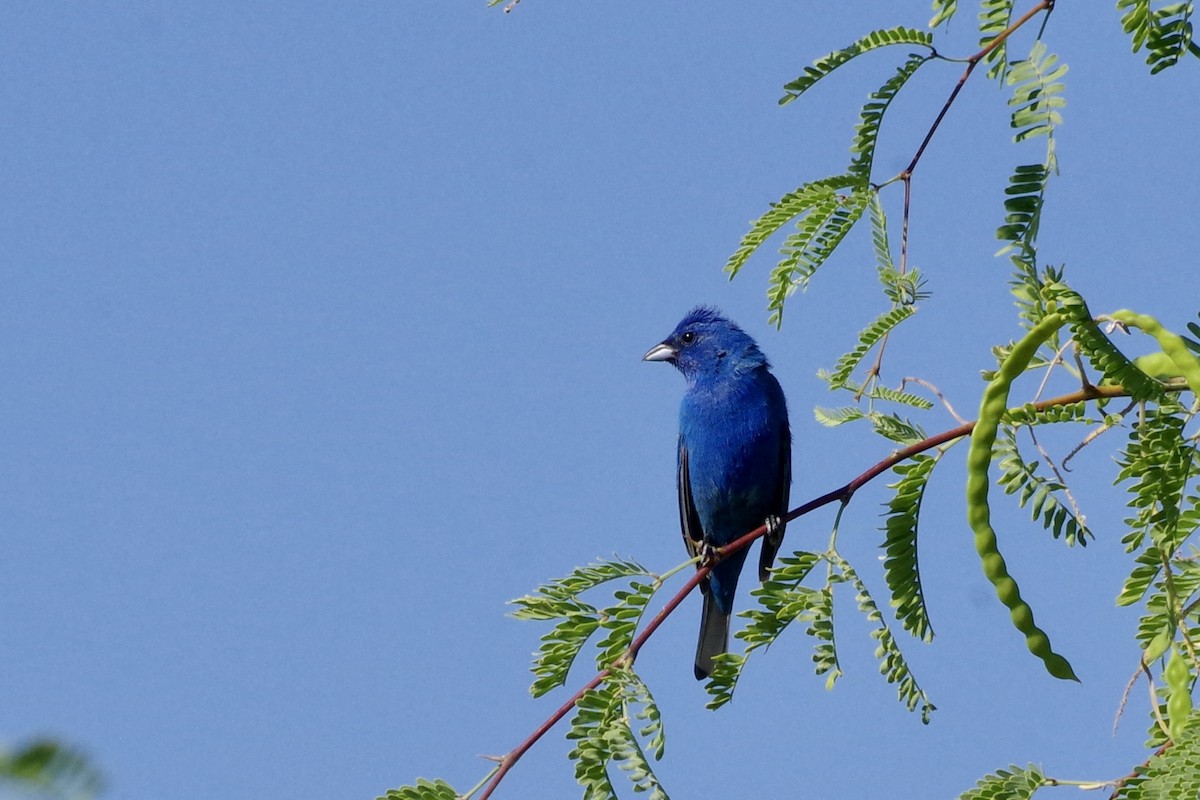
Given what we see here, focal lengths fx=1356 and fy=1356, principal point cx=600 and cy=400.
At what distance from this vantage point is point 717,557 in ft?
14.4

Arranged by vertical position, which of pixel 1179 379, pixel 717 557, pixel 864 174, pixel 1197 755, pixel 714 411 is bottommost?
pixel 1197 755

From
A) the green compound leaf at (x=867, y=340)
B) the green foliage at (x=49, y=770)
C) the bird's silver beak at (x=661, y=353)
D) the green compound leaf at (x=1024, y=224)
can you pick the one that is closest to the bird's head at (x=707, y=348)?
the bird's silver beak at (x=661, y=353)

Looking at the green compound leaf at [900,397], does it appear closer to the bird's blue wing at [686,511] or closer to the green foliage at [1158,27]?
the green foliage at [1158,27]

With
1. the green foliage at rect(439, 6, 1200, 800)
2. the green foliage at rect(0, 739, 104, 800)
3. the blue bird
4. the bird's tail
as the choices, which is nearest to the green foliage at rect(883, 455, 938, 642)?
the green foliage at rect(439, 6, 1200, 800)

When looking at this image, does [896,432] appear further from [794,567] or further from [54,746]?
[54,746]

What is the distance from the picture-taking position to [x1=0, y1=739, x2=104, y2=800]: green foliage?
2.30 feet

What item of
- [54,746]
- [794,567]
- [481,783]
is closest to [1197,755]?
[794,567]

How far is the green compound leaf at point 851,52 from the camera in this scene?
3625mm

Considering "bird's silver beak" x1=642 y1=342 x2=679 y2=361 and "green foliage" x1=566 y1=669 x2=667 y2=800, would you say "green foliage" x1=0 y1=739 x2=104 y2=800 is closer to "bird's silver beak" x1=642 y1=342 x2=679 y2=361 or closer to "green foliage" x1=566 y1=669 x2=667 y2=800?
"green foliage" x1=566 y1=669 x2=667 y2=800

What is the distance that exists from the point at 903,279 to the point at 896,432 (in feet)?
1.65

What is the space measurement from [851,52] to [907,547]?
1.37 m

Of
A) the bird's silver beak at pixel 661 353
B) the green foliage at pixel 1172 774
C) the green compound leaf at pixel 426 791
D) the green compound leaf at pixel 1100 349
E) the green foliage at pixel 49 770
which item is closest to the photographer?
the green foliage at pixel 49 770

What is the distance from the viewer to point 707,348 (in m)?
8.02

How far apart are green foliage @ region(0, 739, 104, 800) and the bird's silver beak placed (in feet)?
25.1
